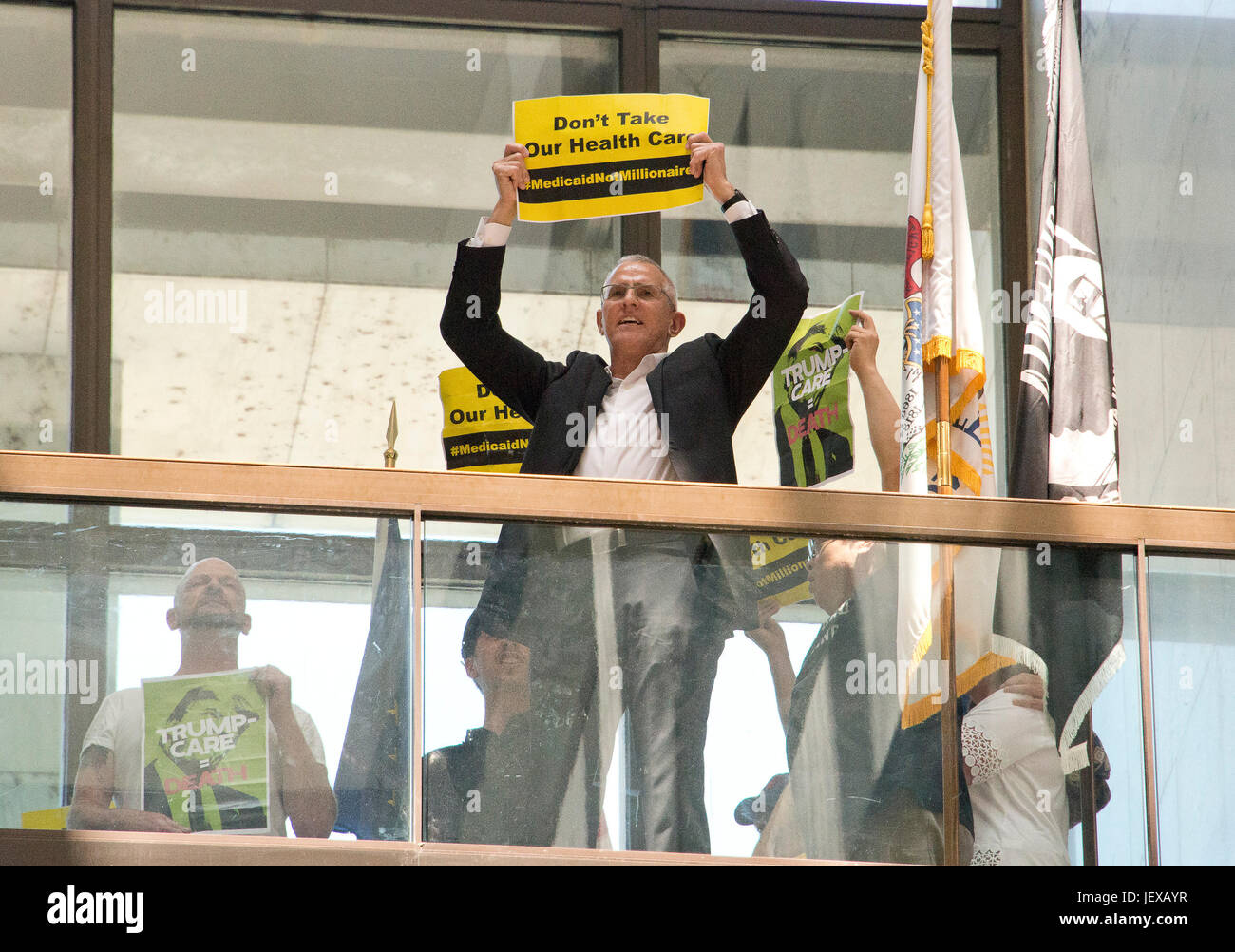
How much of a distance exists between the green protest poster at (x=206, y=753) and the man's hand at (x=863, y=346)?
1850 mm

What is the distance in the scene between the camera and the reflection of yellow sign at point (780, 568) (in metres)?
4.91

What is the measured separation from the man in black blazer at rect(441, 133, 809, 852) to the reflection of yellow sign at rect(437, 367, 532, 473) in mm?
774

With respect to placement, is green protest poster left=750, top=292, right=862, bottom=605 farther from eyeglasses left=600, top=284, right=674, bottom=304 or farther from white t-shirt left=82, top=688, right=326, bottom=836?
white t-shirt left=82, top=688, right=326, bottom=836

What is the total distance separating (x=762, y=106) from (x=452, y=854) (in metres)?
4.54

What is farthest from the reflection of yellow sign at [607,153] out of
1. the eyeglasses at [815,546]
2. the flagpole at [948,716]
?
the flagpole at [948,716]

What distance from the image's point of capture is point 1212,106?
6.99 metres

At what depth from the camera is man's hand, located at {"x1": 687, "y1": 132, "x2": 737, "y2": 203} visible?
5.67m

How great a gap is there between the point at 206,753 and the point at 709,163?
2131 millimetres

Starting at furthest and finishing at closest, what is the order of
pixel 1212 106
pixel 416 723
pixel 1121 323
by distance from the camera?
pixel 1121 323 → pixel 1212 106 → pixel 416 723

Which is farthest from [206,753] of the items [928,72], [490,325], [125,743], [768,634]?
[928,72]

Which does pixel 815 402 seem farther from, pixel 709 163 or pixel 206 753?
pixel 206 753

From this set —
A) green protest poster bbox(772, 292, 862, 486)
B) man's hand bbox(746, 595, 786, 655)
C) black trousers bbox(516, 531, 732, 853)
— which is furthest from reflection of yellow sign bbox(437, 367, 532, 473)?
man's hand bbox(746, 595, 786, 655)
